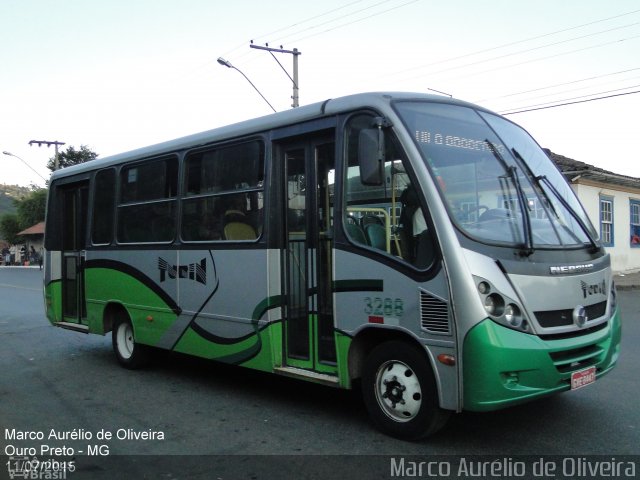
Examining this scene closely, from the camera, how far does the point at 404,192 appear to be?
186 inches

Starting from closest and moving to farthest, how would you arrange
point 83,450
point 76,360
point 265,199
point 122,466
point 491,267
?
point 491,267 → point 122,466 → point 83,450 → point 265,199 → point 76,360

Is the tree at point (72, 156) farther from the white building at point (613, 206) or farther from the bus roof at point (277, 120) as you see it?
the bus roof at point (277, 120)

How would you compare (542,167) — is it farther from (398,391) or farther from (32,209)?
(32,209)

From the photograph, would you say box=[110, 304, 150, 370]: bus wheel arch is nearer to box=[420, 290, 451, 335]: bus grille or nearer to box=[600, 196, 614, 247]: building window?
box=[420, 290, 451, 335]: bus grille

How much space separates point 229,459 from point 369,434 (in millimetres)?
1182

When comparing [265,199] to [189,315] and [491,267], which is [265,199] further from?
[491,267]

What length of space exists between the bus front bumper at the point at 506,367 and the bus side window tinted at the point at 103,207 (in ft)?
19.1

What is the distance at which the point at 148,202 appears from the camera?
7.62 m

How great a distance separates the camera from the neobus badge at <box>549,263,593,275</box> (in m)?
4.44

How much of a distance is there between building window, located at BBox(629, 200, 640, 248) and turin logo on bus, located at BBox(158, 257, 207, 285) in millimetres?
20393

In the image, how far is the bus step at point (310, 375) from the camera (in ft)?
16.9

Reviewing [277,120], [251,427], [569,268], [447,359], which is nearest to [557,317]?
[569,268]

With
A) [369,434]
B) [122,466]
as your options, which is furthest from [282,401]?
[122,466]

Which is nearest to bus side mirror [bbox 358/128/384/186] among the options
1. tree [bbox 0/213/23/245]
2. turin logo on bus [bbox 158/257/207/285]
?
turin logo on bus [bbox 158/257/207/285]
